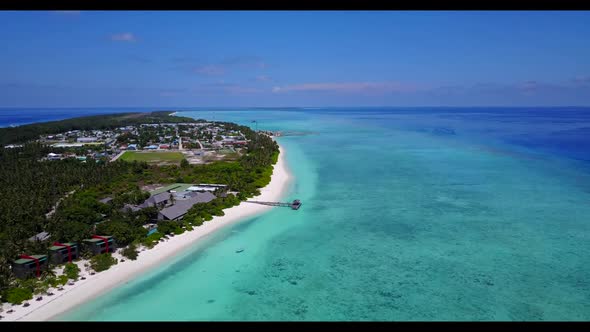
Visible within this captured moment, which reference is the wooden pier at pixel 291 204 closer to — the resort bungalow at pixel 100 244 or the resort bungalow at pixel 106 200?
the resort bungalow at pixel 106 200

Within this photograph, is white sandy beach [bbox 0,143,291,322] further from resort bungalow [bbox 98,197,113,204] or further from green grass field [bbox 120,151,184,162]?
green grass field [bbox 120,151,184,162]

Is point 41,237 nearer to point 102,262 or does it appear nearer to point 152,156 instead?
point 102,262

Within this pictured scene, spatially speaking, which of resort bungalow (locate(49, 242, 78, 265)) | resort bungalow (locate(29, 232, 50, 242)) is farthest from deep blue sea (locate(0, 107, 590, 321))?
resort bungalow (locate(29, 232, 50, 242))

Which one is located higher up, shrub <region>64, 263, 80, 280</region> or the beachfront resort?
the beachfront resort

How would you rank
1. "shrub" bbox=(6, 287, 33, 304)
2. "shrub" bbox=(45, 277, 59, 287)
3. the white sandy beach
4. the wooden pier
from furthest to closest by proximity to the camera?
the wooden pier < "shrub" bbox=(45, 277, 59, 287) < "shrub" bbox=(6, 287, 33, 304) < the white sandy beach

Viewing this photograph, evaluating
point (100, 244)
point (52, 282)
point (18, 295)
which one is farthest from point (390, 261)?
point (18, 295)
